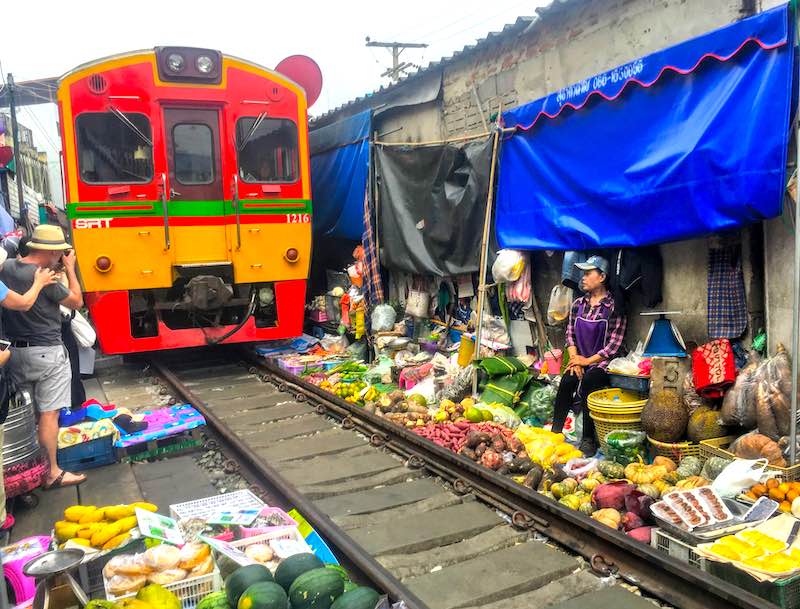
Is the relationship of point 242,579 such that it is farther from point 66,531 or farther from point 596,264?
point 596,264

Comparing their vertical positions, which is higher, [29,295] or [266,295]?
[29,295]

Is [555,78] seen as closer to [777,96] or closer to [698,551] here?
[777,96]

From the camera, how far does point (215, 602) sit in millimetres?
2850

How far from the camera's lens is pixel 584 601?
338 cm

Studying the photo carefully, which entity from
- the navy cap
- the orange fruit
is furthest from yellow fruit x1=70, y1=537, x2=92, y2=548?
the navy cap

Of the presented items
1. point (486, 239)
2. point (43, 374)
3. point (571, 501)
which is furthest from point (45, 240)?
point (486, 239)

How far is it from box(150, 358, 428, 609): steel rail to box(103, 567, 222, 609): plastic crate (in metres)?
0.81

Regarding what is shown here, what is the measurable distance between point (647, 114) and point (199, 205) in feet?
17.0

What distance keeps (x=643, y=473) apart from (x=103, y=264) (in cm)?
613

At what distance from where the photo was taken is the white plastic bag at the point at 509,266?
7008 mm

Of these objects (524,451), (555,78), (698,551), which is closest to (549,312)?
(524,451)

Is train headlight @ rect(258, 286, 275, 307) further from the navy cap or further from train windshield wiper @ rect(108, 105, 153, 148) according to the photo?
the navy cap

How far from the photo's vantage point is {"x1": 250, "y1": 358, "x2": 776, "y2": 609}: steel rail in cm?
321

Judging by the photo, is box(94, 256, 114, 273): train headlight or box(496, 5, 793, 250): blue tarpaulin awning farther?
box(94, 256, 114, 273): train headlight
